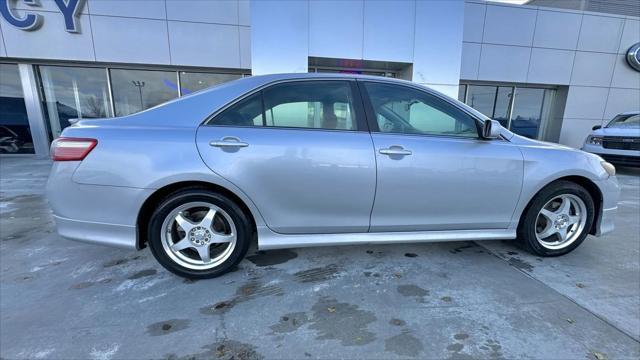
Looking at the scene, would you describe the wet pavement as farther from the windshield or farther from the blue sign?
the blue sign

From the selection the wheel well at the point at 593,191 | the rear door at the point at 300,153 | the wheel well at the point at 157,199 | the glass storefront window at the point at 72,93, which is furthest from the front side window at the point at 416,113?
the glass storefront window at the point at 72,93

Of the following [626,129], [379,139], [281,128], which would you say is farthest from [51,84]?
[626,129]

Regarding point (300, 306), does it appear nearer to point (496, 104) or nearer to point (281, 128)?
point (281, 128)

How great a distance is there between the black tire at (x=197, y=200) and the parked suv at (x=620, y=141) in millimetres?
9163

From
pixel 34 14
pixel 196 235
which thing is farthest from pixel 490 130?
pixel 34 14

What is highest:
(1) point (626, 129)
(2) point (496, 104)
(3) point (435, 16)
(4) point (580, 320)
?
(3) point (435, 16)

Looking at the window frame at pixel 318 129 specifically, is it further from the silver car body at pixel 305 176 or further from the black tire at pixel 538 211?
the black tire at pixel 538 211

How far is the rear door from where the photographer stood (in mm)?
2225

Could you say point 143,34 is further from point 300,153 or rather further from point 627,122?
A: point 627,122

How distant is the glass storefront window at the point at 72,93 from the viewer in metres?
8.64

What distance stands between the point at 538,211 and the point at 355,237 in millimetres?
1727

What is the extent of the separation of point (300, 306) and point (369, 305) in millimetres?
485

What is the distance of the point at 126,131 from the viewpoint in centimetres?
218

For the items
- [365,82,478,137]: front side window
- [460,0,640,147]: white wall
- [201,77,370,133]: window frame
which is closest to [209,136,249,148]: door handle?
[201,77,370,133]: window frame
